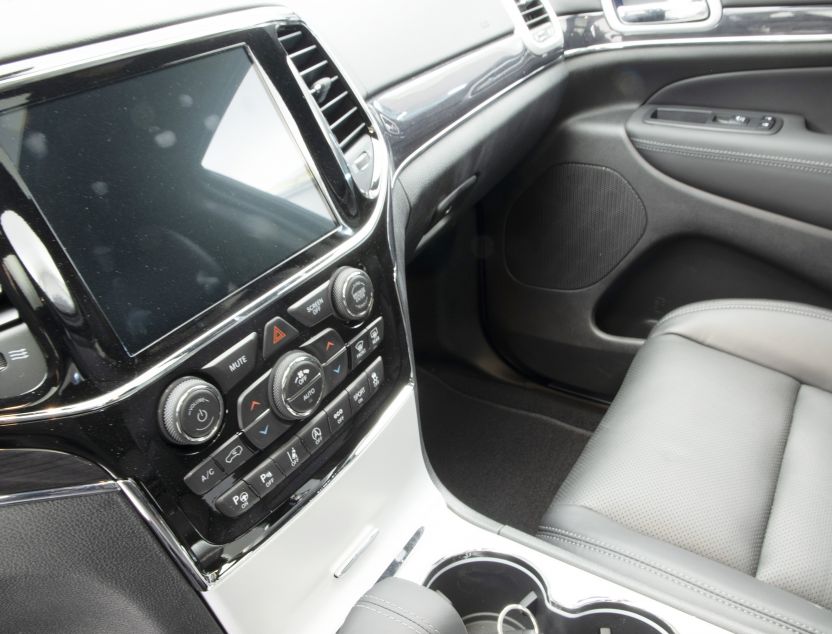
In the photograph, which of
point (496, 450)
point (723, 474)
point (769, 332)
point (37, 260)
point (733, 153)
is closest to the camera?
point (37, 260)

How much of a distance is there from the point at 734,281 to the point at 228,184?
1073 mm

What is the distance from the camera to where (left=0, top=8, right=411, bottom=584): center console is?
0.49 metres

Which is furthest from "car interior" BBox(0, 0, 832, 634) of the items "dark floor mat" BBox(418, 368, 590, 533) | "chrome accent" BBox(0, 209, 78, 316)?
"dark floor mat" BBox(418, 368, 590, 533)

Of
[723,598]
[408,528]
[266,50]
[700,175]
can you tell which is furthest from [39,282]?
[700,175]

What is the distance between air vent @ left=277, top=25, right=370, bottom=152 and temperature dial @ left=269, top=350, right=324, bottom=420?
0.87 ft

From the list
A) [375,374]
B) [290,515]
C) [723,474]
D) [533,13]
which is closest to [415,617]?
[290,515]

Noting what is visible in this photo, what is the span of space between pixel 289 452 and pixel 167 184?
0.26 m

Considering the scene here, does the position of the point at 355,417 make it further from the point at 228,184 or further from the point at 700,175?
the point at 700,175

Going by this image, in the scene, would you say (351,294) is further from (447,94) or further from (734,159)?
(734,159)

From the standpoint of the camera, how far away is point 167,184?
1.92ft

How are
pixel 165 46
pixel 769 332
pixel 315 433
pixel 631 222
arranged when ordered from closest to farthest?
pixel 165 46
pixel 315 433
pixel 769 332
pixel 631 222

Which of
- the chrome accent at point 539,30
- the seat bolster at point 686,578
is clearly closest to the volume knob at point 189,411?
the seat bolster at point 686,578

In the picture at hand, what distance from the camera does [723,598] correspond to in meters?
0.73

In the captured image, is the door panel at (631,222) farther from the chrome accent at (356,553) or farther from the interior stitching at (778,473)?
the chrome accent at (356,553)
